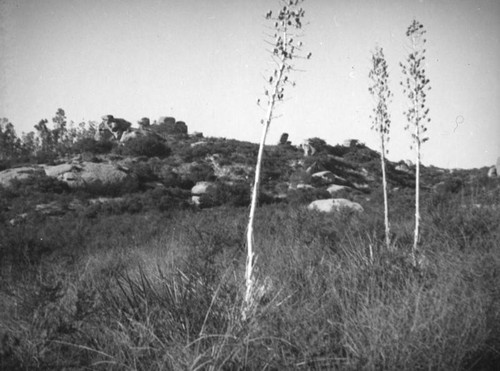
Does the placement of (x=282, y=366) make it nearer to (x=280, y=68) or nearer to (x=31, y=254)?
(x=280, y=68)

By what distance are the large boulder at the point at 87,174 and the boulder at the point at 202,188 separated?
5.44 meters

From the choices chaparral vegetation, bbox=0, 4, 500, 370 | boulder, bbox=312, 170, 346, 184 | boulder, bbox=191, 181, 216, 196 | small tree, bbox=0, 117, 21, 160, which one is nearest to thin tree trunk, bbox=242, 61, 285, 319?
chaparral vegetation, bbox=0, 4, 500, 370

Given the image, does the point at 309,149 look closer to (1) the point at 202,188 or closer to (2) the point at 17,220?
(1) the point at 202,188

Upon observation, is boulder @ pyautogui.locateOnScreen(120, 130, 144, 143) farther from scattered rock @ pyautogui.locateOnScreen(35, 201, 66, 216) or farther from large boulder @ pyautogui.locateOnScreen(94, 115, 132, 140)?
scattered rock @ pyautogui.locateOnScreen(35, 201, 66, 216)

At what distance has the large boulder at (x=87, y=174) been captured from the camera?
23391 millimetres

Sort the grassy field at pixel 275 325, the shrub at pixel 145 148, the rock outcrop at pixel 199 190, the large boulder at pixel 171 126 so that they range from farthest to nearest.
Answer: the large boulder at pixel 171 126
the shrub at pixel 145 148
the rock outcrop at pixel 199 190
the grassy field at pixel 275 325

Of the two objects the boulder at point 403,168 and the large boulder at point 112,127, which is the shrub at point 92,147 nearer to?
the large boulder at point 112,127

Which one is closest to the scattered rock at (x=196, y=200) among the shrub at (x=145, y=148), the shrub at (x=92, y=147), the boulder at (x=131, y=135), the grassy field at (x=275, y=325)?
the shrub at (x=145, y=148)

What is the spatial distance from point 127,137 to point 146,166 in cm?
977

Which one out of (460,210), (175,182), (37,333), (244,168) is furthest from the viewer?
(244,168)

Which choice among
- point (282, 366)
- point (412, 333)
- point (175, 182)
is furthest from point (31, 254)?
point (175, 182)

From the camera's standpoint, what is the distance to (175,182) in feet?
85.0

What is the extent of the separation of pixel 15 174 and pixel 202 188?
14.6m

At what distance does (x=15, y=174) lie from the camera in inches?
950
